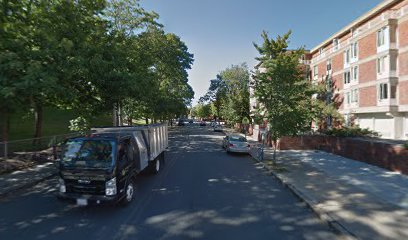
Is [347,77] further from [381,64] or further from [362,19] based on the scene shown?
[362,19]

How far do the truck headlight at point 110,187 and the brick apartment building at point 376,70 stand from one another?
2741cm

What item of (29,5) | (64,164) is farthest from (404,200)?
(29,5)

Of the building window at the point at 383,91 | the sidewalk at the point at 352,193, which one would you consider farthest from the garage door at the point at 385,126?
the sidewalk at the point at 352,193

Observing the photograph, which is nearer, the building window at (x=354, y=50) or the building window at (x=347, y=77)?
the building window at (x=354, y=50)

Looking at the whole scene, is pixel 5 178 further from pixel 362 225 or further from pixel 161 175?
pixel 362 225

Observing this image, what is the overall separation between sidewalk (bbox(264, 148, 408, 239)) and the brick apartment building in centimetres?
1538

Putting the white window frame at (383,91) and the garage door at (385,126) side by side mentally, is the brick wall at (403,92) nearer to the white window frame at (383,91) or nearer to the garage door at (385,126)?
the white window frame at (383,91)

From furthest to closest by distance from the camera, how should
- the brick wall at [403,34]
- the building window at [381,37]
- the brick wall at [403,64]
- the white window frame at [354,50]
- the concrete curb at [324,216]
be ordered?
the white window frame at [354,50] < the building window at [381,37] < the brick wall at [403,64] < the brick wall at [403,34] < the concrete curb at [324,216]

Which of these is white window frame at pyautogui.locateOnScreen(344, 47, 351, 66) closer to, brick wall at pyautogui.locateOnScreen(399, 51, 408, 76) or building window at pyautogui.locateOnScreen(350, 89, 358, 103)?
building window at pyautogui.locateOnScreen(350, 89, 358, 103)

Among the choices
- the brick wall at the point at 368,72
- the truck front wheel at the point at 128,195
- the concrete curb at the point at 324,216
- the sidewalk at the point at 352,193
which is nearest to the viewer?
the concrete curb at the point at 324,216

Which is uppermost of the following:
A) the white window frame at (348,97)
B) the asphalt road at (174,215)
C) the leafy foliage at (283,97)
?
the white window frame at (348,97)

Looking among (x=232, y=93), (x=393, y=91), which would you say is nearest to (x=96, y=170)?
(x=393, y=91)

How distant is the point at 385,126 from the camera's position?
27375mm

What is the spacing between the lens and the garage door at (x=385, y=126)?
87.8ft
